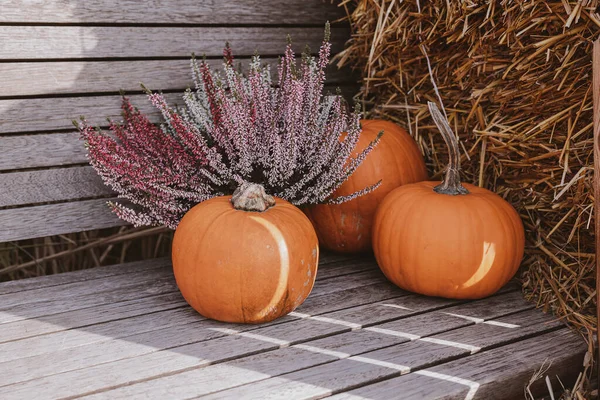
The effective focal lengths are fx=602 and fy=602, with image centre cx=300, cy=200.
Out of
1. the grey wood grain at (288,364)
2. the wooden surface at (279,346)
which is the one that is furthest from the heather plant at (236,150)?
the grey wood grain at (288,364)

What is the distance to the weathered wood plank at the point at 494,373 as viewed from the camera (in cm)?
128

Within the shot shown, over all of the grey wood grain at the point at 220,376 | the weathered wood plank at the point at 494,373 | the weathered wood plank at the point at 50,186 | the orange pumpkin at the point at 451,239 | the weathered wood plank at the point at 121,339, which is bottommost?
the weathered wood plank at the point at 494,373

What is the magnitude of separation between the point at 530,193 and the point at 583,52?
42 cm

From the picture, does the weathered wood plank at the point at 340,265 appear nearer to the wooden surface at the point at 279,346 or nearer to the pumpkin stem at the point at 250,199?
the wooden surface at the point at 279,346

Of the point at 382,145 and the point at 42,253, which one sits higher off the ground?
the point at 382,145

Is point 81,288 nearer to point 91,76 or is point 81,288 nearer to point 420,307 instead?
point 91,76

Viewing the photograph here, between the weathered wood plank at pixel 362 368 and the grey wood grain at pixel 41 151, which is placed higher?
the grey wood grain at pixel 41 151

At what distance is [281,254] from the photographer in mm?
1524

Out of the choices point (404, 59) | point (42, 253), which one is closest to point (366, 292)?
point (404, 59)

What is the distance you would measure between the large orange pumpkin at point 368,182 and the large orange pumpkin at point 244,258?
0.40 m

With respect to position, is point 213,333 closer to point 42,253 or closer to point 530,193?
point 530,193

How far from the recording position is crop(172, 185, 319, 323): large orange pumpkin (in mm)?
1505

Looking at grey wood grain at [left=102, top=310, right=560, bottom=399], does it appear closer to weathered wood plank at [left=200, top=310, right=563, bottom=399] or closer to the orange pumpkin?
weathered wood plank at [left=200, top=310, right=563, bottom=399]

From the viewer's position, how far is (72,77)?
1967 millimetres
